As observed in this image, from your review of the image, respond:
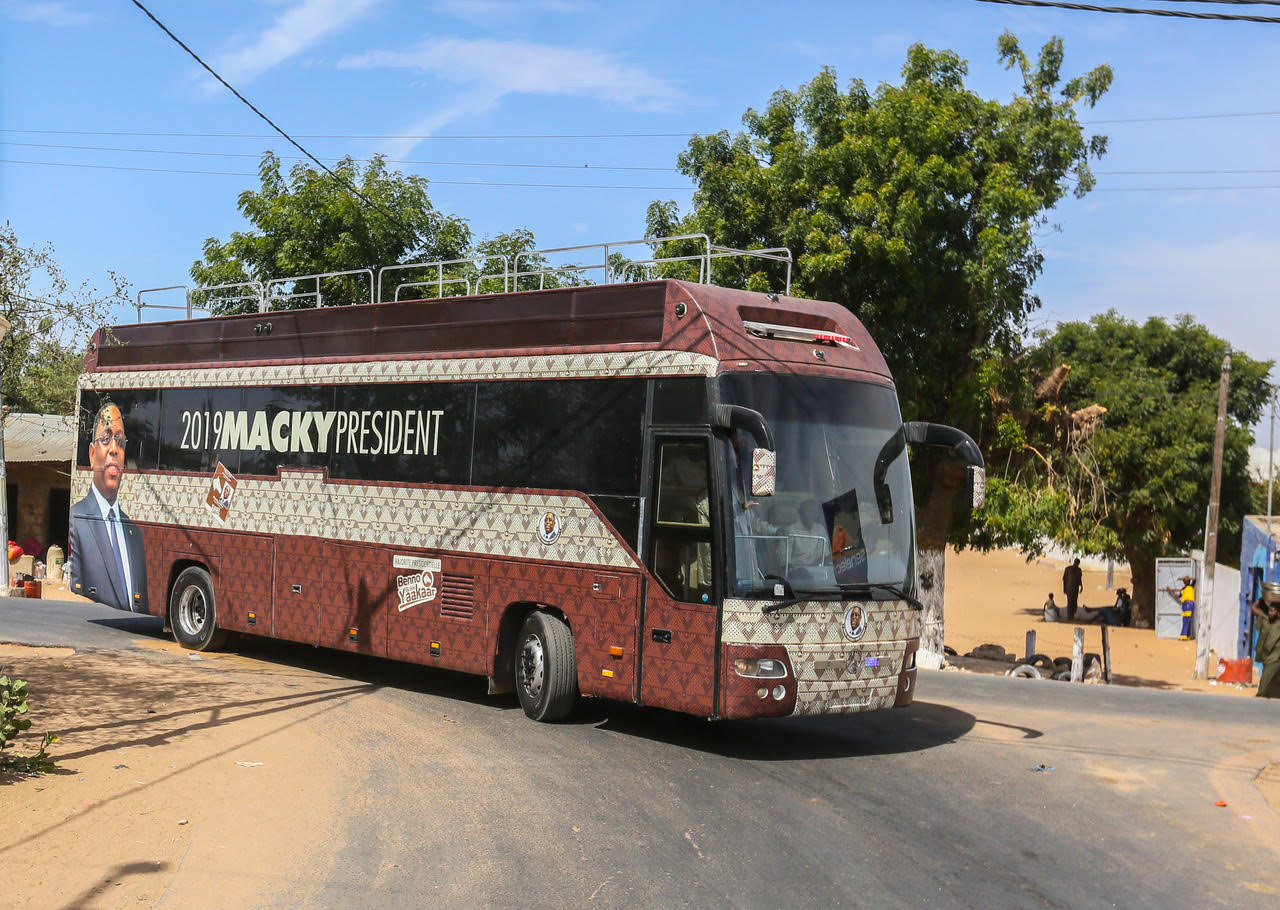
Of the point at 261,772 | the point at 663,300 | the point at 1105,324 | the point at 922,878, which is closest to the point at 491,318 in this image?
the point at 663,300

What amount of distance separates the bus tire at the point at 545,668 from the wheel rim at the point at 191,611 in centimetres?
589

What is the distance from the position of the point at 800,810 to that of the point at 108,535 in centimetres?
1167

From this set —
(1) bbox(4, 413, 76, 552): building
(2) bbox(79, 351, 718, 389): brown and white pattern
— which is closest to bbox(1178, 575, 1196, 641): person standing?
(2) bbox(79, 351, 718, 389): brown and white pattern

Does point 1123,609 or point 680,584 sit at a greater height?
point 680,584

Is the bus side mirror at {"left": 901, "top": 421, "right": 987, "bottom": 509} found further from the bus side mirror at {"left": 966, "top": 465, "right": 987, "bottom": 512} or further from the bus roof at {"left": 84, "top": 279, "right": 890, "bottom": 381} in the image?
the bus roof at {"left": 84, "top": 279, "right": 890, "bottom": 381}

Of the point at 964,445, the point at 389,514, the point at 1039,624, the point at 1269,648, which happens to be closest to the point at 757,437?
the point at 964,445

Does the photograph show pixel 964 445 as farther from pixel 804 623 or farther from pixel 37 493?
pixel 37 493

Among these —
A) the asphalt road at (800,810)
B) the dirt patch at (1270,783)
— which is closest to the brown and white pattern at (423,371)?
the asphalt road at (800,810)

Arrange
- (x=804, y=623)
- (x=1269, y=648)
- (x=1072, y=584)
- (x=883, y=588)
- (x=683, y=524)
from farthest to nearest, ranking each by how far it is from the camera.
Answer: (x=1072, y=584) < (x=1269, y=648) < (x=883, y=588) < (x=683, y=524) < (x=804, y=623)

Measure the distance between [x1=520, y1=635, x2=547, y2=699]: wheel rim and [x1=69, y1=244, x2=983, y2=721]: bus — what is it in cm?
3

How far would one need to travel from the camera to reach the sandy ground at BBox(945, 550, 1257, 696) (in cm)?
2858

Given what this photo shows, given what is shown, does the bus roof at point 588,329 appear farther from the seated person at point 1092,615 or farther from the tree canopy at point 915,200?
the seated person at point 1092,615

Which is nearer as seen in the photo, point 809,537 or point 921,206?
point 809,537

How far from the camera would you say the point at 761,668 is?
31.4 ft
